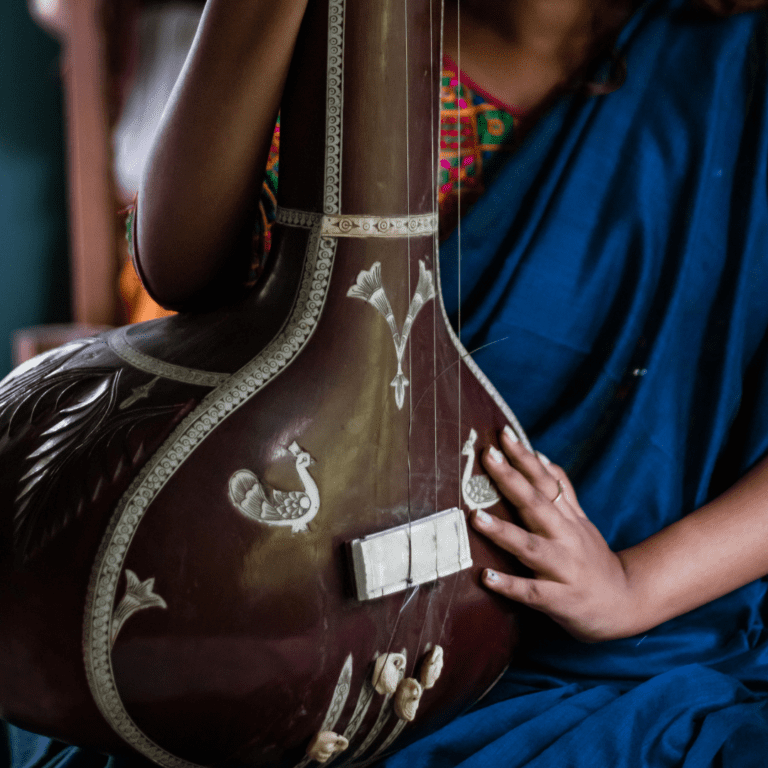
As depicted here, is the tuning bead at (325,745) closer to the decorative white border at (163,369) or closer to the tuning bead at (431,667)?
the tuning bead at (431,667)

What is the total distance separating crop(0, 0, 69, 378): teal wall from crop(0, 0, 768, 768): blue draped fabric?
2391mm

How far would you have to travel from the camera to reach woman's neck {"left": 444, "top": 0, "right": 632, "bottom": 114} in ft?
2.96

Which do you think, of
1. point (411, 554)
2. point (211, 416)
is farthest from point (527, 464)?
point (211, 416)

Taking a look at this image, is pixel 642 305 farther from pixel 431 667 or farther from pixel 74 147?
pixel 74 147

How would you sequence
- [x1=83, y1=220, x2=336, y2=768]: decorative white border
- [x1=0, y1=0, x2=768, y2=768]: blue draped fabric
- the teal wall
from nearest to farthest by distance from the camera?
[x1=83, y1=220, x2=336, y2=768]: decorative white border < [x1=0, y1=0, x2=768, y2=768]: blue draped fabric < the teal wall

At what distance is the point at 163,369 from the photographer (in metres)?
0.59

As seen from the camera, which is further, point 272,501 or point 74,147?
point 74,147

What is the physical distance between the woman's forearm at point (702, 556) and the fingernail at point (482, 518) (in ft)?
0.57

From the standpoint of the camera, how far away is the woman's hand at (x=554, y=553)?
0.63 metres

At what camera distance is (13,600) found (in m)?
0.54

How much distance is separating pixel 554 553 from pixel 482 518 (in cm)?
8

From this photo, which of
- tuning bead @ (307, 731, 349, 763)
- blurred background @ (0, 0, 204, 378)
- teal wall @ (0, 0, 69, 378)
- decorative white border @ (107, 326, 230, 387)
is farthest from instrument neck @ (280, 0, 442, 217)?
teal wall @ (0, 0, 69, 378)

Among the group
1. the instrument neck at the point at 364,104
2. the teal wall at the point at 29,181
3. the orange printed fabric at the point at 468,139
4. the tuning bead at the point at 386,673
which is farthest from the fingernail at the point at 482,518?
the teal wall at the point at 29,181

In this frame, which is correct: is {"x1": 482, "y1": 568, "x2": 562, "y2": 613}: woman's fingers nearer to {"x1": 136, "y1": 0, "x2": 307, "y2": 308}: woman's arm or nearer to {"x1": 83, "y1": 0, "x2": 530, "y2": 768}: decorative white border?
{"x1": 83, "y1": 0, "x2": 530, "y2": 768}: decorative white border
